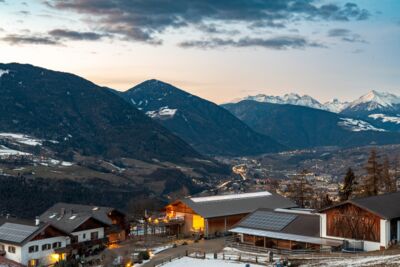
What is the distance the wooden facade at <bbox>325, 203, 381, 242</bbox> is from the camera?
54.8m

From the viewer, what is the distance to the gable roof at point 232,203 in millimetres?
75062

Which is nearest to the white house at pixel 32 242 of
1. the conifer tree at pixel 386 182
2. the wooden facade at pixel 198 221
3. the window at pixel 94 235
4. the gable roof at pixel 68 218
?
the gable roof at pixel 68 218

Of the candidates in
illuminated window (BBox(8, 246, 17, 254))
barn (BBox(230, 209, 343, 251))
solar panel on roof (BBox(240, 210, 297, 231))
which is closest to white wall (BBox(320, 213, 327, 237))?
barn (BBox(230, 209, 343, 251))

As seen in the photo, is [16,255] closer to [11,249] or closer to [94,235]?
[11,249]

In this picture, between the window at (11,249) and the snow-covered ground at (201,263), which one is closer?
the snow-covered ground at (201,263)

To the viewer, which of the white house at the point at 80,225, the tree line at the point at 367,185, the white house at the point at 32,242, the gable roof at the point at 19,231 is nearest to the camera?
the white house at the point at 32,242

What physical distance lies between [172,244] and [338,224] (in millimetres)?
20349

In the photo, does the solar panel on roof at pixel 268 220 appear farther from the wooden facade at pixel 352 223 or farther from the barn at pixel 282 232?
the wooden facade at pixel 352 223

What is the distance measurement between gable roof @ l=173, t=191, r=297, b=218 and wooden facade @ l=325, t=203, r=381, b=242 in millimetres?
19480

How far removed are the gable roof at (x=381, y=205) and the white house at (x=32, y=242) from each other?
31.6 metres

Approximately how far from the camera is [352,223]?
56281 mm

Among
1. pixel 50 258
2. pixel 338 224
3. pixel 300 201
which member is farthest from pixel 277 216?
pixel 300 201

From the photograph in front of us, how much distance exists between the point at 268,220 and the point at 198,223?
A: 44.1ft

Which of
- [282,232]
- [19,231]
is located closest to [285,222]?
[282,232]
